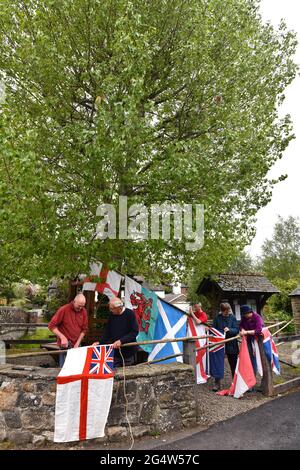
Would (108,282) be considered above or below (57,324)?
above

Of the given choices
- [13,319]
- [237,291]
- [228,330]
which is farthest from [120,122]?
[237,291]

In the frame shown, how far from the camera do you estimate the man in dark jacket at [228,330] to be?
776 cm

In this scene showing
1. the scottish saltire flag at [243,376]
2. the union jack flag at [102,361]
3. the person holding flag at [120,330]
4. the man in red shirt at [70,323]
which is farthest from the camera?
the scottish saltire flag at [243,376]

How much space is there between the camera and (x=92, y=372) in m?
5.02

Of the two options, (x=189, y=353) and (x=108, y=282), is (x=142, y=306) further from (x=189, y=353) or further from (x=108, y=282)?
(x=189, y=353)

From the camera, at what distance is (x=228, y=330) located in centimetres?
775

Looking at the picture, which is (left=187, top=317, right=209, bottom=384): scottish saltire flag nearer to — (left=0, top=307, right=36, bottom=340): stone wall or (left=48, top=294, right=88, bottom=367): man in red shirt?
(left=48, top=294, right=88, bottom=367): man in red shirt

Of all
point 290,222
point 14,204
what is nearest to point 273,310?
point 290,222

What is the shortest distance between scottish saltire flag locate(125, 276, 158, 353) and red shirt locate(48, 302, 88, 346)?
67.4 inches

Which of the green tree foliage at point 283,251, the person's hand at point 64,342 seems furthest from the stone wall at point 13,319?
the green tree foliage at point 283,251

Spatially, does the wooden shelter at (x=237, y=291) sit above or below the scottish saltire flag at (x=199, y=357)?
above

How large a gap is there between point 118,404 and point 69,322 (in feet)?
5.89

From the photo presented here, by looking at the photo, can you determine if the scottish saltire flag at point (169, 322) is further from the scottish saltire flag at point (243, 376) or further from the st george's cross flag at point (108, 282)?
the scottish saltire flag at point (243, 376)

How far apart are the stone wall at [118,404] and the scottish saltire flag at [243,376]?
1.86m
